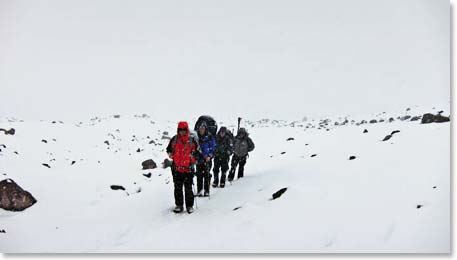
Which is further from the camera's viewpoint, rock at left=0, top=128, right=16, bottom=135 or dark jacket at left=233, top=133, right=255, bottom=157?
rock at left=0, top=128, right=16, bottom=135

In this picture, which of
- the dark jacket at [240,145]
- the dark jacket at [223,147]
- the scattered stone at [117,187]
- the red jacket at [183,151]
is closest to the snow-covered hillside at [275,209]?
Result: the scattered stone at [117,187]

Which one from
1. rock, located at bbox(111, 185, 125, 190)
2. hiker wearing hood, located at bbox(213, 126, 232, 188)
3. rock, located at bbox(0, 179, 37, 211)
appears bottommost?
rock, located at bbox(111, 185, 125, 190)

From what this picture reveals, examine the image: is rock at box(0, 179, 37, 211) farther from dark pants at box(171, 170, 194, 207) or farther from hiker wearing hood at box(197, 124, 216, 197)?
hiker wearing hood at box(197, 124, 216, 197)

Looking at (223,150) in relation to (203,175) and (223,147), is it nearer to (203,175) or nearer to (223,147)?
(223,147)

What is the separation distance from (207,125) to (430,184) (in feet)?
18.8

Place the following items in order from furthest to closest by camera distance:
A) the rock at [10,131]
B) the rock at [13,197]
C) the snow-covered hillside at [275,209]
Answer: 1. the rock at [10,131]
2. the rock at [13,197]
3. the snow-covered hillside at [275,209]

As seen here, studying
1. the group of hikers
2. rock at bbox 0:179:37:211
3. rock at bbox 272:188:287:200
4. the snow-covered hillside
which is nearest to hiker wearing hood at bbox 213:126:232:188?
the group of hikers

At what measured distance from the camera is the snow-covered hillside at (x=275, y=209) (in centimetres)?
563

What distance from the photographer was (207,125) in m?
9.81

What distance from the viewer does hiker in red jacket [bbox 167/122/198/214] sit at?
8.16m

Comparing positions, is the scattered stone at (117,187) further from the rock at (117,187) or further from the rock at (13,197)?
the rock at (13,197)

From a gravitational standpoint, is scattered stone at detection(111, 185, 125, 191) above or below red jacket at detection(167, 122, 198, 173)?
below

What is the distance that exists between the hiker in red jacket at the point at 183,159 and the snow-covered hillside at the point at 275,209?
41cm

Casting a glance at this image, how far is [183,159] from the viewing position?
26.8 feet
